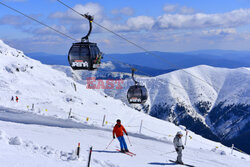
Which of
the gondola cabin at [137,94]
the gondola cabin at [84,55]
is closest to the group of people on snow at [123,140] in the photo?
the gondola cabin at [84,55]

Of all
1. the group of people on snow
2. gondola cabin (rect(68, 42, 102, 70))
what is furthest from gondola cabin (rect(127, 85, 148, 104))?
the group of people on snow

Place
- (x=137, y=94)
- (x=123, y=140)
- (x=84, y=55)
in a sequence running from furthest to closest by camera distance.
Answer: (x=137, y=94) → (x=84, y=55) → (x=123, y=140)

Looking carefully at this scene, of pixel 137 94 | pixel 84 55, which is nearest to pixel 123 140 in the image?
pixel 84 55

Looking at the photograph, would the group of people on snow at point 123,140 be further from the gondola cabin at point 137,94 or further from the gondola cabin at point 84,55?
the gondola cabin at point 137,94

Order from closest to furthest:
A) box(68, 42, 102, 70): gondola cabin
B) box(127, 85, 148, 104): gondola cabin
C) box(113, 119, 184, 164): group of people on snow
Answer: box(113, 119, 184, 164): group of people on snow → box(68, 42, 102, 70): gondola cabin → box(127, 85, 148, 104): gondola cabin

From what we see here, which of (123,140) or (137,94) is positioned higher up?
(137,94)

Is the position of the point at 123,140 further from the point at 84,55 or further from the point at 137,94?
the point at 137,94

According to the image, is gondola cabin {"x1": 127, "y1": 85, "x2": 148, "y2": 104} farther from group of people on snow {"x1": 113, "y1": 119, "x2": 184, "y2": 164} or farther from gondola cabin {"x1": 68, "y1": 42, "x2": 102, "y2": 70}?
group of people on snow {"x1": 113, "y1": 119, "x2": 184, "y2": 164}

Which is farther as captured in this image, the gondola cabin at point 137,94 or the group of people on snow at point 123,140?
the gondola cabin at point 137,94

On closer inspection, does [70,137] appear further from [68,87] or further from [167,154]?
[68,87]

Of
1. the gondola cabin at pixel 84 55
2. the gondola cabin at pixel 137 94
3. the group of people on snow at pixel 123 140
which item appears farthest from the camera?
the gondola cabin at pixel 137 94

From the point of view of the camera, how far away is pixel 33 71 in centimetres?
6769

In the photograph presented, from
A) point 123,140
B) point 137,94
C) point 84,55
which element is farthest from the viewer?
point 137,94

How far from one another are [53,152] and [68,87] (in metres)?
59.7
